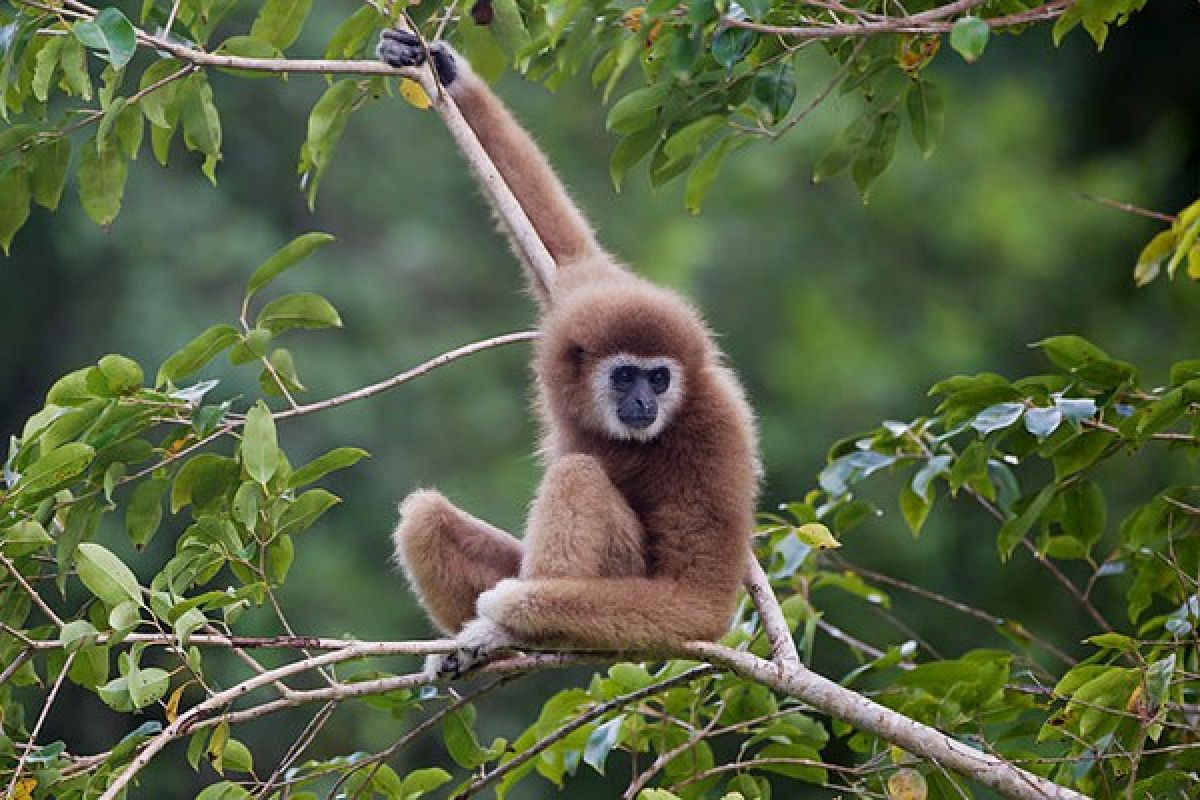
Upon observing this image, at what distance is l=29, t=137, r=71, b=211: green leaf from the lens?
435cm

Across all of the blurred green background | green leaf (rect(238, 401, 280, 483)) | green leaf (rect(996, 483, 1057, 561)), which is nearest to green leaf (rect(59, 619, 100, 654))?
green leaf (rect(238, 401, 280, 483))

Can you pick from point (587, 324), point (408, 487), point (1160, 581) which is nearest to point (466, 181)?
point (408, 487)

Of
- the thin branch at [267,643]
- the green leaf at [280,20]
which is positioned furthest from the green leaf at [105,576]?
the green leaf at [280,20]

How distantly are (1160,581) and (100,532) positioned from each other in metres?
8.74

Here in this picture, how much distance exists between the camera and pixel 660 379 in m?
5.16

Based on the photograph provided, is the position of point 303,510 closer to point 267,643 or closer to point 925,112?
point 267,643

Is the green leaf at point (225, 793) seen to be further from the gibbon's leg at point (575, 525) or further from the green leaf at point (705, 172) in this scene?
the green leaf at point (705, 172)

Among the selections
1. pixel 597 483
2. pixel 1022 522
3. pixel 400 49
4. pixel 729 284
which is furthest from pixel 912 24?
pixel 729 284

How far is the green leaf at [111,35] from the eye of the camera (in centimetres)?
363

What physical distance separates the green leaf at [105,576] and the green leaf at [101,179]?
1.14 metres

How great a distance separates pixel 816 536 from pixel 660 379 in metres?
0.95

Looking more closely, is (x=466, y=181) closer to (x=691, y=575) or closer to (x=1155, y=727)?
(x=691, y=575)

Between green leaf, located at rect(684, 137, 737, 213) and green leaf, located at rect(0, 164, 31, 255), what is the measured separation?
178 cm

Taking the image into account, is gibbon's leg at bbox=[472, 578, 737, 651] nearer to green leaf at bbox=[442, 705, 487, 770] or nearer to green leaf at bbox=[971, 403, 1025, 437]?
green leaf at bbox=[442, 705, 487, 770]
